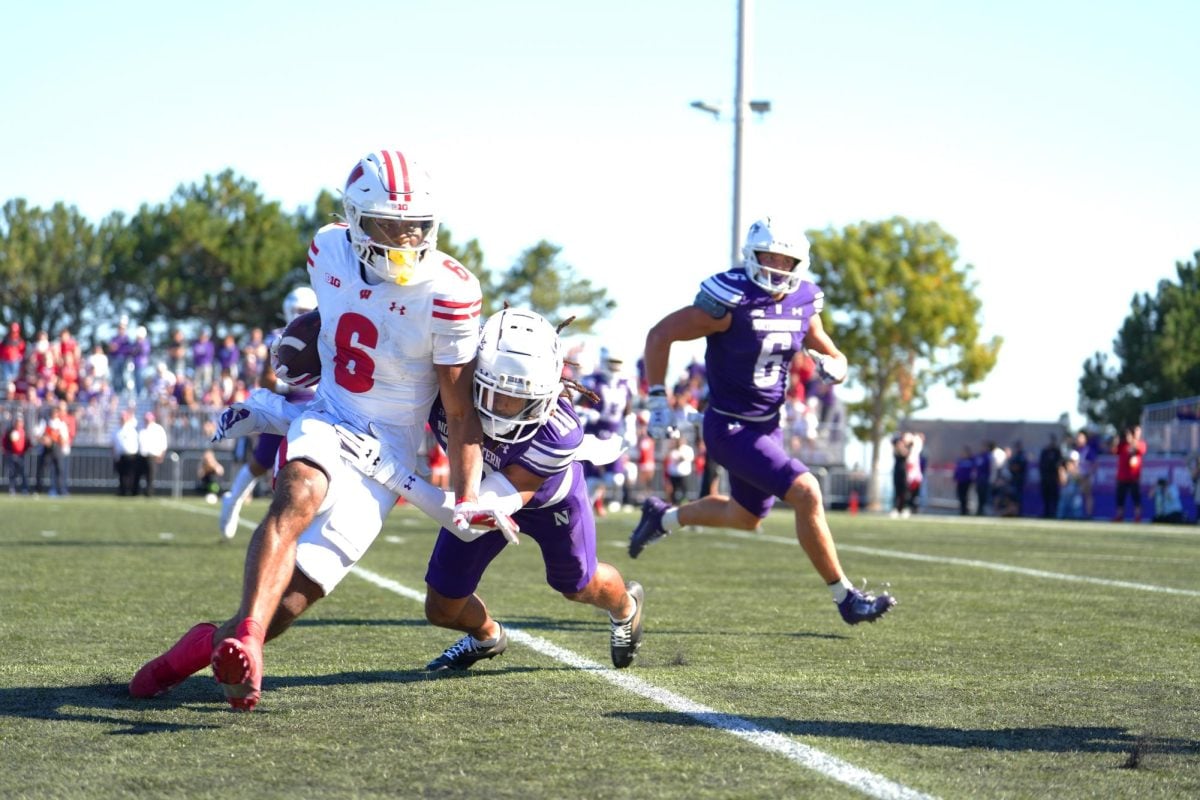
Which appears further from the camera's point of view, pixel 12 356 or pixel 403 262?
pixel 12 356

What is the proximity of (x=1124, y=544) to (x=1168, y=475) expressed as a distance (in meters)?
10.7

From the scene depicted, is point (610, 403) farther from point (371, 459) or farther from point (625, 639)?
point (371, 459)

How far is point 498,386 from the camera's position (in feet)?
15.7

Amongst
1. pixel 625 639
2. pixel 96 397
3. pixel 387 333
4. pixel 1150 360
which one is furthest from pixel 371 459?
pixel 1150 360

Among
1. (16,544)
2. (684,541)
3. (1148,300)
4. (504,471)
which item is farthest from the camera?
(1148,300)

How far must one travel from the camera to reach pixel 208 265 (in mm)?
55125

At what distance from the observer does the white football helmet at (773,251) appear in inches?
289

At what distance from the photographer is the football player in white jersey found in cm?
462

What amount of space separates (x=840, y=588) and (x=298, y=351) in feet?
9.59

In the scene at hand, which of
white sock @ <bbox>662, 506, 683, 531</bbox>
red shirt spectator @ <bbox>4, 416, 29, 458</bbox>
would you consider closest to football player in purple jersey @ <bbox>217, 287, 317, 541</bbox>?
white sock @ <bbox>662, 506, 683, 531</bbox>

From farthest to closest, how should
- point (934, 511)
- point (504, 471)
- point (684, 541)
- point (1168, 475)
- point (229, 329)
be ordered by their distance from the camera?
point (229, 329) → point (934, 511) → point (1168, 475) → point (684, 541) → point (504, 471)

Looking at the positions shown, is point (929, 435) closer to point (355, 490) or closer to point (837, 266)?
point (837, 266)

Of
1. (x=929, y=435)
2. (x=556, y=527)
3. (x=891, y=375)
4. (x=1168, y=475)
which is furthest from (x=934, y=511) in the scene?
(x=556, y=527)

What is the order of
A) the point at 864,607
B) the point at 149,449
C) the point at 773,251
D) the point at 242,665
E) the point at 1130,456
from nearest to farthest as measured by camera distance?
the point at 242,665, the point at 864,607, the point at 773,251, the point at 1130,456, the point at 149,449
